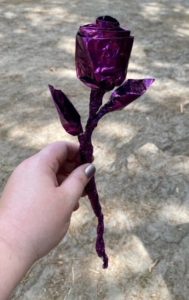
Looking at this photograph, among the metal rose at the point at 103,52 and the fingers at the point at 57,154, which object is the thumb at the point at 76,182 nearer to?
the fingers at the point at 57,154

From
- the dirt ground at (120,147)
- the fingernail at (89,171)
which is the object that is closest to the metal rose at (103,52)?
the fingernail at (89,171)

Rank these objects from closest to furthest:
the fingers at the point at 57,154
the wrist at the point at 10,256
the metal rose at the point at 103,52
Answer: the metal rose at the point at 103,52 < the wrist at the point at 10,256 < the fingers at the point at 57,154

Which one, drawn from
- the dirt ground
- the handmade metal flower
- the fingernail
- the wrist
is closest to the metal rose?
the handmade metal flower

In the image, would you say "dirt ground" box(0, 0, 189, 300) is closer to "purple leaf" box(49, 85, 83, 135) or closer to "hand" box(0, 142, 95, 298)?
"hand" box(0, 142, 95, 298)

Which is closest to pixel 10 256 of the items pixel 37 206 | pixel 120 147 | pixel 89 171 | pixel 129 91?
pixel 37 206

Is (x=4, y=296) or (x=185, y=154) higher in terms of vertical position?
A: (x=4, y=296)

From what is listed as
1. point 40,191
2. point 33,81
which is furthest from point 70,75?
point 40,191

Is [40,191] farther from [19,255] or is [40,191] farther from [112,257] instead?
[112,257]
